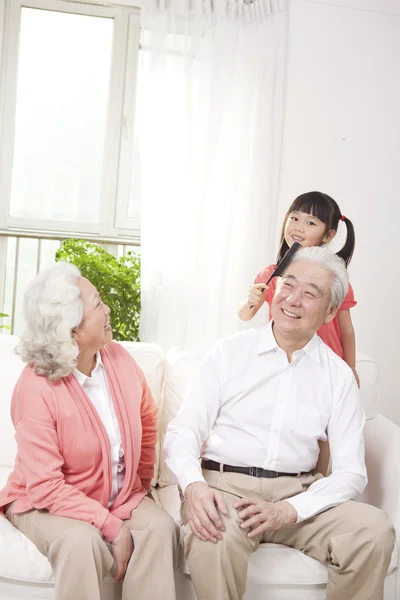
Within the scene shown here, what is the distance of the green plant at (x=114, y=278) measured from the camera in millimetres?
3318

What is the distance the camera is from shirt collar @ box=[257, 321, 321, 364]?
2.12m

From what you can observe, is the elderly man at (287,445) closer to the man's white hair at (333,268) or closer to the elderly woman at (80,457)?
the man's white hair at (333,268)

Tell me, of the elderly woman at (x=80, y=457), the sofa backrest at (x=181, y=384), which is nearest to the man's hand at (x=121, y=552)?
the elderly woman at (x=80, y=457)

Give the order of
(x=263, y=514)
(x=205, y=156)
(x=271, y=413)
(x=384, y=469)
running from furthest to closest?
(x=205, y=156) → (x=384, y=469) → (x=271, y=413) → (x=263, y=514)

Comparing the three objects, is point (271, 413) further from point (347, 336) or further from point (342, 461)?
point (347, 336)

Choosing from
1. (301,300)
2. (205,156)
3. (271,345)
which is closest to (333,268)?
(301,300)

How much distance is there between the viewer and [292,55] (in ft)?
12.2

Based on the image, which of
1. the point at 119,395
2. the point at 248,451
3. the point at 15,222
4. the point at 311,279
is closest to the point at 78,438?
the point at 119,395

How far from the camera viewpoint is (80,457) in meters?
1.92

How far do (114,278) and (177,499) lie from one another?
143 cm

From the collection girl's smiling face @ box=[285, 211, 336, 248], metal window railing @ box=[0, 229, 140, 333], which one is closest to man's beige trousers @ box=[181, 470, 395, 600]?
girl's smiling face @ box=[285, 211, 336, 248]

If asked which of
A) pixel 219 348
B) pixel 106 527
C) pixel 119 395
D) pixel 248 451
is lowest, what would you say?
pixel 106 527

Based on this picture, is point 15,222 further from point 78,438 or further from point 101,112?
point 78,438

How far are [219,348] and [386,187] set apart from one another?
6.86ft
